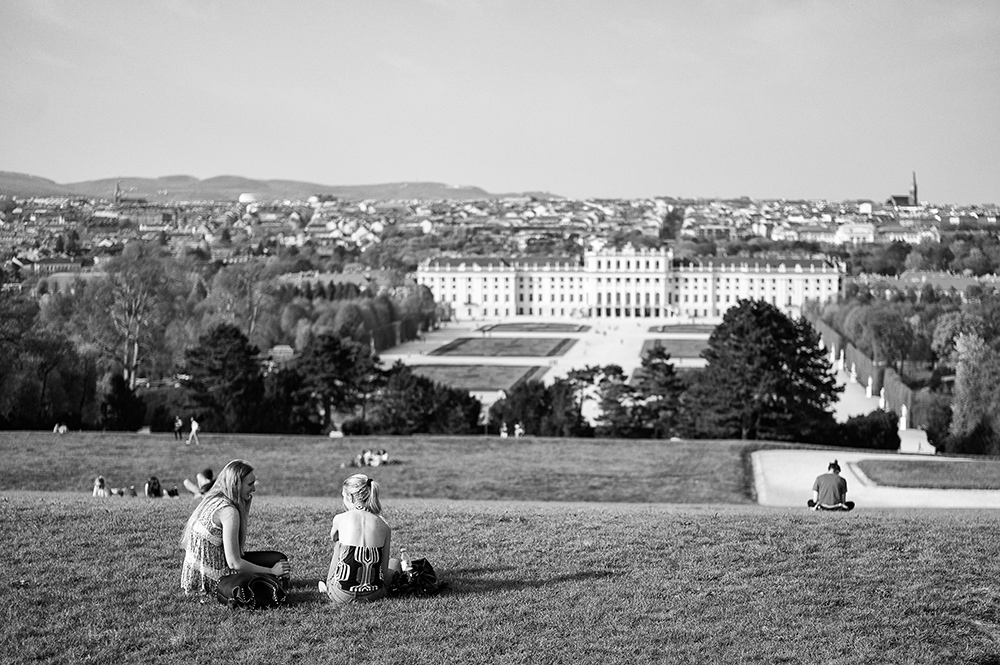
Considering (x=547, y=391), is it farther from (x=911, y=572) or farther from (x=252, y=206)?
(x=252, y=206)

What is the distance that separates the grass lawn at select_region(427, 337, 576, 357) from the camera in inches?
2058

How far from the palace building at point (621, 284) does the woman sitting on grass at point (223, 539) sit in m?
75.5

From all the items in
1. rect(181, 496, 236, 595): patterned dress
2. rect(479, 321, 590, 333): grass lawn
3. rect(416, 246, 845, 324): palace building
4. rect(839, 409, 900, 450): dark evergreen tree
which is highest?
rect(416, 246, 845, 324): palace building

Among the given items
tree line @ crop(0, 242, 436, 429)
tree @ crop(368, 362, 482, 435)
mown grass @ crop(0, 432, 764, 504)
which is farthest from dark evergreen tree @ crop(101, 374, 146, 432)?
mown grass @ crop(0, 432, 764, 504)

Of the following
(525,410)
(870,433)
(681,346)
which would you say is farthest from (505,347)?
(870,433)

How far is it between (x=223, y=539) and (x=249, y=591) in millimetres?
274

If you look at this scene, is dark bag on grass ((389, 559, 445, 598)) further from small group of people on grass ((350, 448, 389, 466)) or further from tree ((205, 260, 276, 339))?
tree ((205, 260, 276, 339))

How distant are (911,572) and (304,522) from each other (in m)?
3.86

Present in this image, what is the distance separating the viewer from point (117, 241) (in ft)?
266

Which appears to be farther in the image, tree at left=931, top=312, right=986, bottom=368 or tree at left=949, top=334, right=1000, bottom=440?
tree at left=931, top=312, right=986, bottom=368

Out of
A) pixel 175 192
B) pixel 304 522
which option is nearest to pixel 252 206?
pixel 175 192

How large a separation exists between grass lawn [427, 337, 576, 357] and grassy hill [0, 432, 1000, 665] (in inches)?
1684

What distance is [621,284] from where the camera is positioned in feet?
276

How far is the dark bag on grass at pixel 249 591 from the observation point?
5.62m
